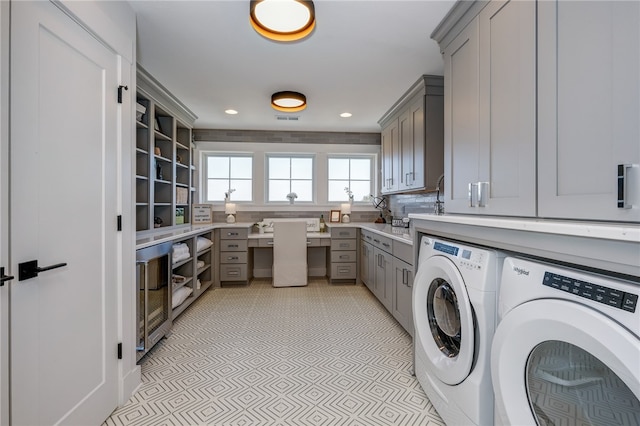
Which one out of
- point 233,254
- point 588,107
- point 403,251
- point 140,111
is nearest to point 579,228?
point 588,107

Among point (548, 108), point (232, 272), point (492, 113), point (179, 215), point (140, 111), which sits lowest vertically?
point (232, 272)

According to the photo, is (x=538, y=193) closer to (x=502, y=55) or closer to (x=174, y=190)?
(x=502, y=55)

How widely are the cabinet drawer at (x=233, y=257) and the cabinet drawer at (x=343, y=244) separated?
1.25 metres

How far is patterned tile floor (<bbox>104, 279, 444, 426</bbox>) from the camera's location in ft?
5.08

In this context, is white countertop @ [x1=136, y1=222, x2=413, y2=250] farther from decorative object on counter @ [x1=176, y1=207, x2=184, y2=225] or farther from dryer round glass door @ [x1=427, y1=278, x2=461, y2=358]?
dryer round glass door @ [x1=427, y1=278, x2=461, y2=358]

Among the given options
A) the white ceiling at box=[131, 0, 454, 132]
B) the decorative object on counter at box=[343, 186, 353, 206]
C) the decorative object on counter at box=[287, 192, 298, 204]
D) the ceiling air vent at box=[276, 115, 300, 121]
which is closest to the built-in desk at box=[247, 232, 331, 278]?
the decorative object on counter at box=[287, 192, 298, 204]

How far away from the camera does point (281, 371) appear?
6.41 ft

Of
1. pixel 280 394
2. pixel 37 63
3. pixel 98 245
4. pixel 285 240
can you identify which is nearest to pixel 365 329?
pixel 280 394

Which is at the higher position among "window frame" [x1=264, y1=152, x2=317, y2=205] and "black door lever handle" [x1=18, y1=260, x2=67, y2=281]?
"window frame" [x1=264, y1=152, x2=317, y2=205]

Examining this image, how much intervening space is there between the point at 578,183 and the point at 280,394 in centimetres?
183

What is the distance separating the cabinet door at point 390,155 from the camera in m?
3.59

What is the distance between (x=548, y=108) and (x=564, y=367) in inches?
36.2

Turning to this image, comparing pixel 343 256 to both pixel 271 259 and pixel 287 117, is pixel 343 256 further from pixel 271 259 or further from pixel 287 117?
pixel 287 117

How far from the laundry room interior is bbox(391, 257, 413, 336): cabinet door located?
37mm
